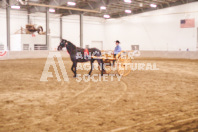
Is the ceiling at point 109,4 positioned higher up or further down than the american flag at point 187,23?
higher up

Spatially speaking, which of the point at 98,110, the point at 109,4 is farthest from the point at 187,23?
the point at 98,110

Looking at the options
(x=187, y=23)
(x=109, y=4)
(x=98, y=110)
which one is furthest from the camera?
(x=109, y=4)

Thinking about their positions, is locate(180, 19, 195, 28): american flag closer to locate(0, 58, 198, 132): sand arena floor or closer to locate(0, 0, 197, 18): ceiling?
locate(0, 0, 197, 18): ceiling

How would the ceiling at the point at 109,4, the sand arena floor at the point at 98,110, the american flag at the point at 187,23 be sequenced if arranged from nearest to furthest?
the sand arena floor at the point at 98,110
the american flag at the point at 187,23
the ceiling at the point at 109,4

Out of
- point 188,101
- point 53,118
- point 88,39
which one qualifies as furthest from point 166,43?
point 53,118

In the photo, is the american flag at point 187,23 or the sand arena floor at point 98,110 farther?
the american flag at point 187,23

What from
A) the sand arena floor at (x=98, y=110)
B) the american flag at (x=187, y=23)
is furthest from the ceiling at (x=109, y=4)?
the sand arena floor at (x=98, y=110)

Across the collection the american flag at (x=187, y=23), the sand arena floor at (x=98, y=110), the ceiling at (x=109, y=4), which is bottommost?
the sand arena floor at (x=98, y=110)

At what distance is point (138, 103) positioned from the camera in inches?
189

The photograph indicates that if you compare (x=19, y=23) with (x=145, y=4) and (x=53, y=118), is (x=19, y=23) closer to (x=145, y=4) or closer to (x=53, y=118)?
(x=145, y=4)

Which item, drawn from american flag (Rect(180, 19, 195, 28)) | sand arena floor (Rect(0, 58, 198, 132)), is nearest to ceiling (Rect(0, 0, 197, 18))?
american flag (Rect(180, 19, 195, 28))

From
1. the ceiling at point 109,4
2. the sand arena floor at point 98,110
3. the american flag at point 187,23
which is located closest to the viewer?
the sand arena floor at point 98,110

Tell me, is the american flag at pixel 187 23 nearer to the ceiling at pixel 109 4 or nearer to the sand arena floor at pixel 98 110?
the ceiling at pixel 109 4

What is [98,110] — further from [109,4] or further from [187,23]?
[187,23]
